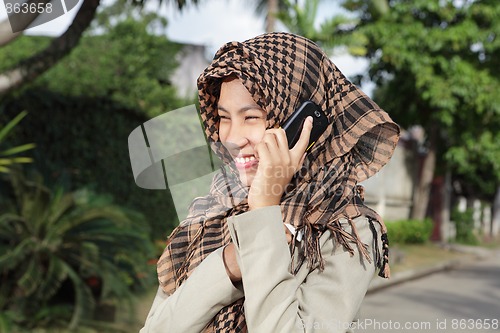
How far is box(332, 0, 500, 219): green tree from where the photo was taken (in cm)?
1662

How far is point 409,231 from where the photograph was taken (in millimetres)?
18922

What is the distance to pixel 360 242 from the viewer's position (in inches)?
64.5

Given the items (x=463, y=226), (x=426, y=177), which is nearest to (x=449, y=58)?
(x=426, y=177)

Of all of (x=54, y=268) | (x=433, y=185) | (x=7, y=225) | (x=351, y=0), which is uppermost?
(x=351, y=0)

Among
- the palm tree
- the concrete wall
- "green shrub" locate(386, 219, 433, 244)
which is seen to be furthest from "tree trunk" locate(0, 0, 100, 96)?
"green shrub" locate(386, 219, 433, 244)

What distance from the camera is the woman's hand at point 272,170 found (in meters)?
1.62

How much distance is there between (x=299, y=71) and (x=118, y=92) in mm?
10156

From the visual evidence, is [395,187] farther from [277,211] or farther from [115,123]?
[277,211]

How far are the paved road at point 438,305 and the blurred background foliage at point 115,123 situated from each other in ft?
9.54

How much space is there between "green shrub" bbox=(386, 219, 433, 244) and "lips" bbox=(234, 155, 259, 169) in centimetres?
1590

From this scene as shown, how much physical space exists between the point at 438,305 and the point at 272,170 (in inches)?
350

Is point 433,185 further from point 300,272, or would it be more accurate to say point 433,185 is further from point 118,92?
point 300,272

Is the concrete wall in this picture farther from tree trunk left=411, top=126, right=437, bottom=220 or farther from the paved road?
the paved road

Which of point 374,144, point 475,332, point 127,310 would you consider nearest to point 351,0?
point 475,332
